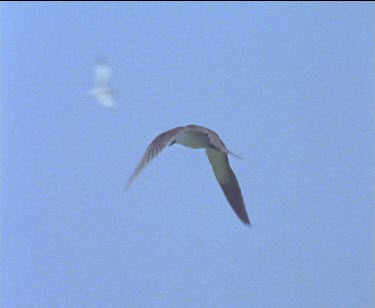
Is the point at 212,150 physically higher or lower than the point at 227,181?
higher

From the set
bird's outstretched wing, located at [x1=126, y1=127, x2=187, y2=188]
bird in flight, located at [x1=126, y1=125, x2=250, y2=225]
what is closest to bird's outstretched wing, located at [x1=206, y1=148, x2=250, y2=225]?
bird in flight, located at [x1=126, y1=125, x2=250, y2=225]

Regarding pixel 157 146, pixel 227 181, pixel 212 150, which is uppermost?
pixel 212 150

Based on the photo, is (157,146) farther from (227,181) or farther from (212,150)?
(227,181)

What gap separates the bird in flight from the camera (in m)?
6.77

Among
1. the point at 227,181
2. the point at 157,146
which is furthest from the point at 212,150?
the point at 157,146

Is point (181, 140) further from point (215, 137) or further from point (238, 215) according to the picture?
point (238, 215)

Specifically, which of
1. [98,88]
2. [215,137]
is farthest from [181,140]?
[98,88]

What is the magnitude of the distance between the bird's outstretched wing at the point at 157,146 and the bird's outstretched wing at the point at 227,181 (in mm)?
760

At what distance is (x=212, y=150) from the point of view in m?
7.81

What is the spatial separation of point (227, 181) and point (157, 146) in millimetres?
1405

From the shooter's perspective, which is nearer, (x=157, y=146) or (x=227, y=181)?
(x=157, y=146)

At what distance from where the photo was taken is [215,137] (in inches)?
291

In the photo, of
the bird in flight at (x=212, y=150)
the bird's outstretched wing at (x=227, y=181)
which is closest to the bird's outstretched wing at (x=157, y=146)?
the bird in flight at (x=212, y=150)

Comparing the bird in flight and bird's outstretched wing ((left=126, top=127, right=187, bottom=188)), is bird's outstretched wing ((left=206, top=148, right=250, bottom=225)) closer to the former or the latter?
the bird in flight
